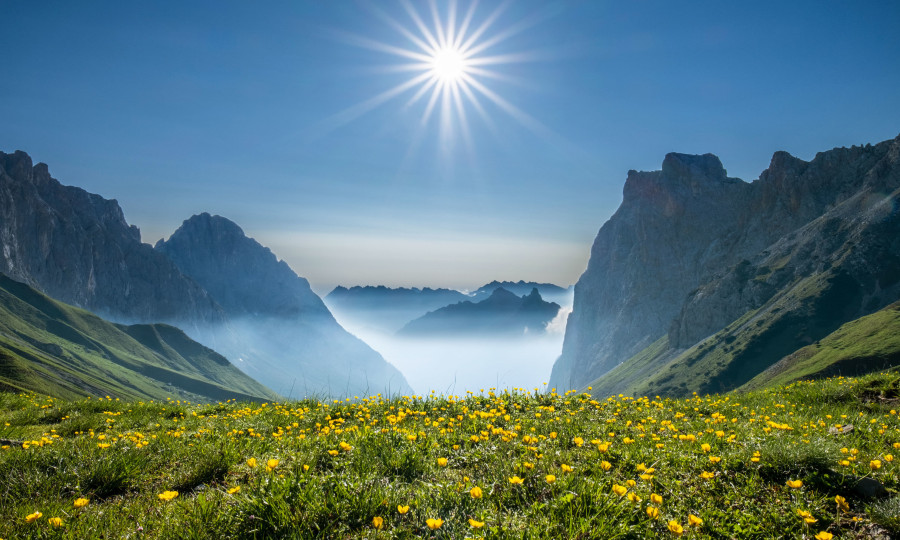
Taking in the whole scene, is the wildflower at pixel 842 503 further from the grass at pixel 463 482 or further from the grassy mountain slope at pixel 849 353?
the grassy mountain slope at pixel 849 353

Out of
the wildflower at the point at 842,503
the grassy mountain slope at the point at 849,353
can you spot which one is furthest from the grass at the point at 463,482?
the grassy mountain slope at the point at 849,353

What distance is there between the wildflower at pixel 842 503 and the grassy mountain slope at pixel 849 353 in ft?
636

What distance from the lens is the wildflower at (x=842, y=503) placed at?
18.1ft

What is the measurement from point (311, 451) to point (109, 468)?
9.57ft

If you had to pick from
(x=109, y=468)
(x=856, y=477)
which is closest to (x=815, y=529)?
(x=856, y=477)

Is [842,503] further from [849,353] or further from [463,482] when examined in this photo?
[849,353]

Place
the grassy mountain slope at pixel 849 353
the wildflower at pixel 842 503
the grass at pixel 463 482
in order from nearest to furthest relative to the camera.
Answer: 1. the grass at pixel 463 482
2. the wildflower at pixel 842 503
3. the grassy mountain slope at pixel 849 353

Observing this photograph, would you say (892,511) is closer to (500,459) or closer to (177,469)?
(500,459)

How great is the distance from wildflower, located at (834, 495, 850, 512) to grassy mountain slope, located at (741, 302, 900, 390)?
7636 inches

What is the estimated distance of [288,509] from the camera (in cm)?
489

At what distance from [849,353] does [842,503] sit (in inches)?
8840

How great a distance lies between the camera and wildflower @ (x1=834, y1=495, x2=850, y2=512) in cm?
553

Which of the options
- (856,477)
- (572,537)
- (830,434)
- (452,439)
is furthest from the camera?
(830,434)

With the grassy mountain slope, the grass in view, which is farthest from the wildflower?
the grassy mountain slope
